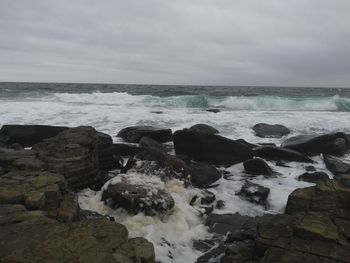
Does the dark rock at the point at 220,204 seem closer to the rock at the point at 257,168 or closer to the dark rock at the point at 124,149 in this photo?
the rock at the point at 257,168

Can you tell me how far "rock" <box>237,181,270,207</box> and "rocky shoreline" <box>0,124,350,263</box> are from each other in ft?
0.06

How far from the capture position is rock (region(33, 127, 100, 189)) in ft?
20.1

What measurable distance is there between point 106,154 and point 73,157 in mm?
1826

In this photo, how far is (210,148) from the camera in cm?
914

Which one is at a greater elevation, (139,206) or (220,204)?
(139,206)

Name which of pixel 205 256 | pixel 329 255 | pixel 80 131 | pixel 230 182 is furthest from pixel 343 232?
pixel 80 131

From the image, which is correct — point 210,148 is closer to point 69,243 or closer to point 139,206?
point 139,206

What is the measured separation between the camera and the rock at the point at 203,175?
7.23 meters

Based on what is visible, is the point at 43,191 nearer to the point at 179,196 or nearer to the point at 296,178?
the point at 179,196

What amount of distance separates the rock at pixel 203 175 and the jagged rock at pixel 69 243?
3.50 meters

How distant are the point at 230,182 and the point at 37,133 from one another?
5201mm

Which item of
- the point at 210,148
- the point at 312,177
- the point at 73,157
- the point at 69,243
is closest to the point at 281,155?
the point at 312,177

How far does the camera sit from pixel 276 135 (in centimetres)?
1308

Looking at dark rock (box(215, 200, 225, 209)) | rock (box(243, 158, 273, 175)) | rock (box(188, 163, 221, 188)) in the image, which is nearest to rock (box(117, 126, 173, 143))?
rock (box(188, 163, 221, 188))
